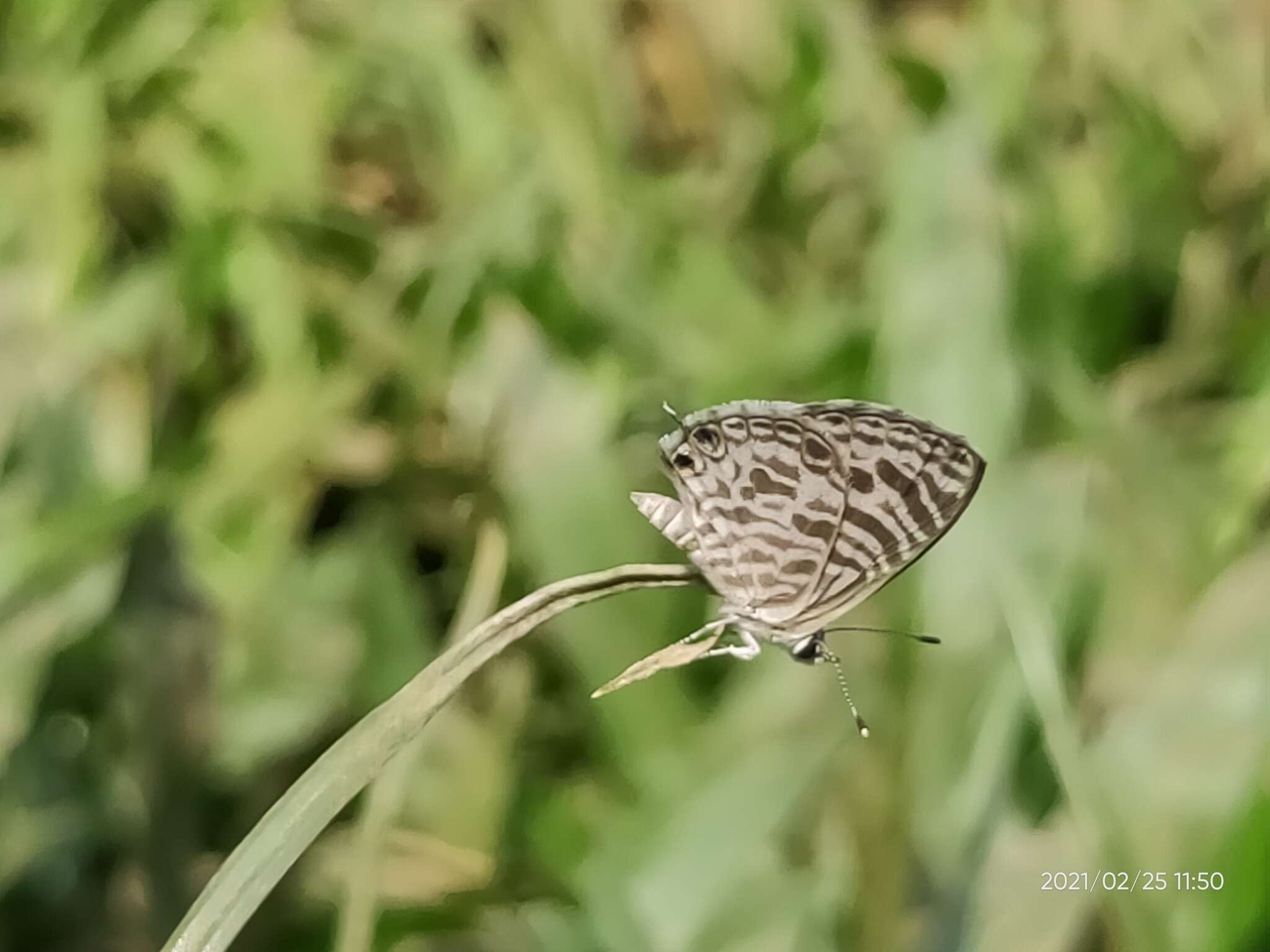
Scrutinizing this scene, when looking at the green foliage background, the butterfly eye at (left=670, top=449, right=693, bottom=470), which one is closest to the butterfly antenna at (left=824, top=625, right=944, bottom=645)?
the green foliage background

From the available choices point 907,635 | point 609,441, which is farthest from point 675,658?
point 609,441

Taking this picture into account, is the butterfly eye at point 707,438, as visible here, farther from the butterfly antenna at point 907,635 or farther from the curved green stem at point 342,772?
the butterfly antenna at point 907,635

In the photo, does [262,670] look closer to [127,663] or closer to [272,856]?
[127,663]

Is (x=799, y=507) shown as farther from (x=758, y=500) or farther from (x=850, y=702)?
Result: (x=850, y=702)

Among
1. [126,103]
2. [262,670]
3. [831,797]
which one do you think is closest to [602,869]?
[831,797]

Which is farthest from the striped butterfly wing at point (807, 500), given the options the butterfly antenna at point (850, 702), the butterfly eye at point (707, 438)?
the butterfly antenna at point (850, 702)

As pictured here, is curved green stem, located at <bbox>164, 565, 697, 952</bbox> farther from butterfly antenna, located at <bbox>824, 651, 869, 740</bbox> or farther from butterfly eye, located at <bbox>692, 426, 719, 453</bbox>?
butterfly antenna, located at <bbox>824, 651, 869, 740</bbox>
